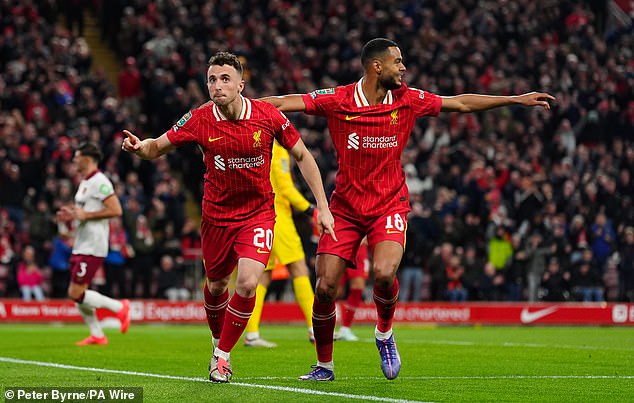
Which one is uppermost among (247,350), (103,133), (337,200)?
(103,133)

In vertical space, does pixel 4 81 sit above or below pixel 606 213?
above

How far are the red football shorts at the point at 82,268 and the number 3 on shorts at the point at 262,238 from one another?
5.54 m

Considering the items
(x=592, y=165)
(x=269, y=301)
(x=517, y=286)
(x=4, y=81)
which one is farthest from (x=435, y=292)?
(x=4, y=81)

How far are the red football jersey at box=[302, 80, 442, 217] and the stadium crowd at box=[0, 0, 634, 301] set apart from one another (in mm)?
13260

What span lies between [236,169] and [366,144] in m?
1.11

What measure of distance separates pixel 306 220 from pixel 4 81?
6.89 m

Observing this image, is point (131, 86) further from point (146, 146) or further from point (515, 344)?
point (146, 146)

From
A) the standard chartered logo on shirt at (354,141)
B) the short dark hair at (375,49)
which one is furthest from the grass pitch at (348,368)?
the short dark hair at (375,49)

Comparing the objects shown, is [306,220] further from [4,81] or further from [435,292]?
[4,81]

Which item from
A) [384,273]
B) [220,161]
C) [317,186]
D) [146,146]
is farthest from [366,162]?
[146,146]

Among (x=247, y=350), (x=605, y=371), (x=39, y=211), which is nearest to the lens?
(x=605, y=371)

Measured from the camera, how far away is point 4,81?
79.8 ft

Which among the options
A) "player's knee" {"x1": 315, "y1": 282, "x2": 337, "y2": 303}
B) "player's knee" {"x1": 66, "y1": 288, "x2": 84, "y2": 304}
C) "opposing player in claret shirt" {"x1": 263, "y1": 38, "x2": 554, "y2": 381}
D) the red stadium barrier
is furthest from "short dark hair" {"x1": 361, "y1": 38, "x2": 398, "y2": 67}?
the red stadium barrier

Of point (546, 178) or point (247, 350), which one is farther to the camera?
point (546, 178)
